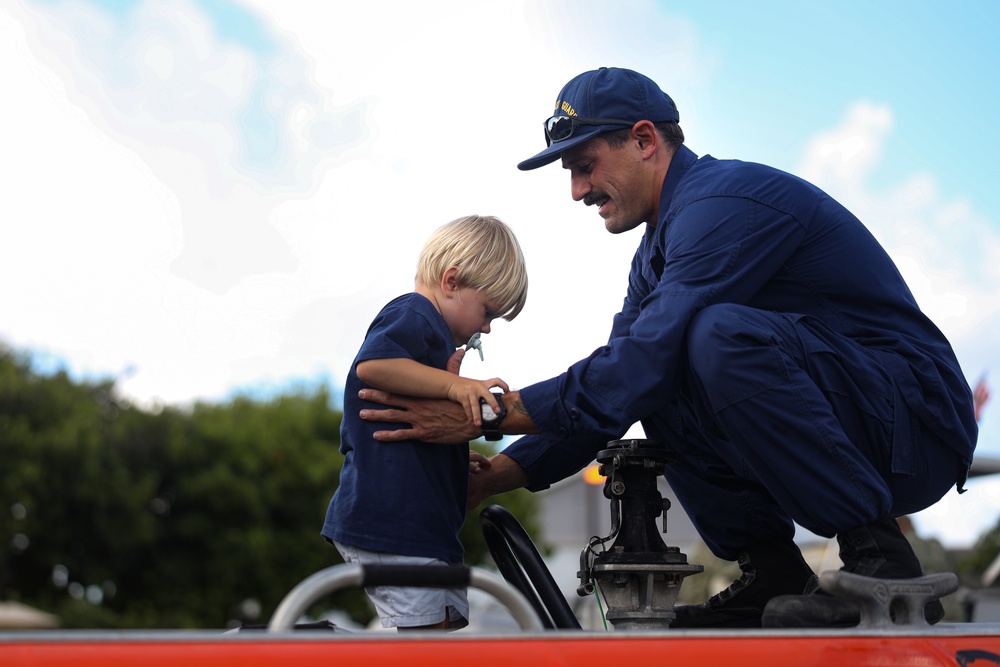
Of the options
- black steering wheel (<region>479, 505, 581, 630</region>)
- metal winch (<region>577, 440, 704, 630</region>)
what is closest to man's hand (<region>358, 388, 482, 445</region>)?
black steering wheel (<region>479, 505, 581, 630</region>)

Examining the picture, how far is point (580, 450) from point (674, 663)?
62.0 inches

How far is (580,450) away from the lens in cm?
330

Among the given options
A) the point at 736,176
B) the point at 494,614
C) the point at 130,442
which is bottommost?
the point at 494,614

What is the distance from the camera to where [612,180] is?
3418mm

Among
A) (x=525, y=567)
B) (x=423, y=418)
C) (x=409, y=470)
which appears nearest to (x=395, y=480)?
(x=409, y=470)

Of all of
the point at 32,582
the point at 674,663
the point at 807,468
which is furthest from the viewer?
the point at 32,582

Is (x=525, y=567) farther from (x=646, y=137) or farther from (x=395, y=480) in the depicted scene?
(x=646, y=137)

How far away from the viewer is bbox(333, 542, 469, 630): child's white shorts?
8.98 ft

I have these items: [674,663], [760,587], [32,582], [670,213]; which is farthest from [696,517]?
[32,582]

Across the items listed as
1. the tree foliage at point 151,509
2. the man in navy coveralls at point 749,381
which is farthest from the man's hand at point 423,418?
the tree foliage at point 151,509

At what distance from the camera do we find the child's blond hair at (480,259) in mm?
3088

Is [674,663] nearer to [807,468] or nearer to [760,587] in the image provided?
[807,468]

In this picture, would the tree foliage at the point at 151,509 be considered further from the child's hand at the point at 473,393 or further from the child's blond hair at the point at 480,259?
the child's hand at the point at 473,393

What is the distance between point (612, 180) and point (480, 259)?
1.94 feet
